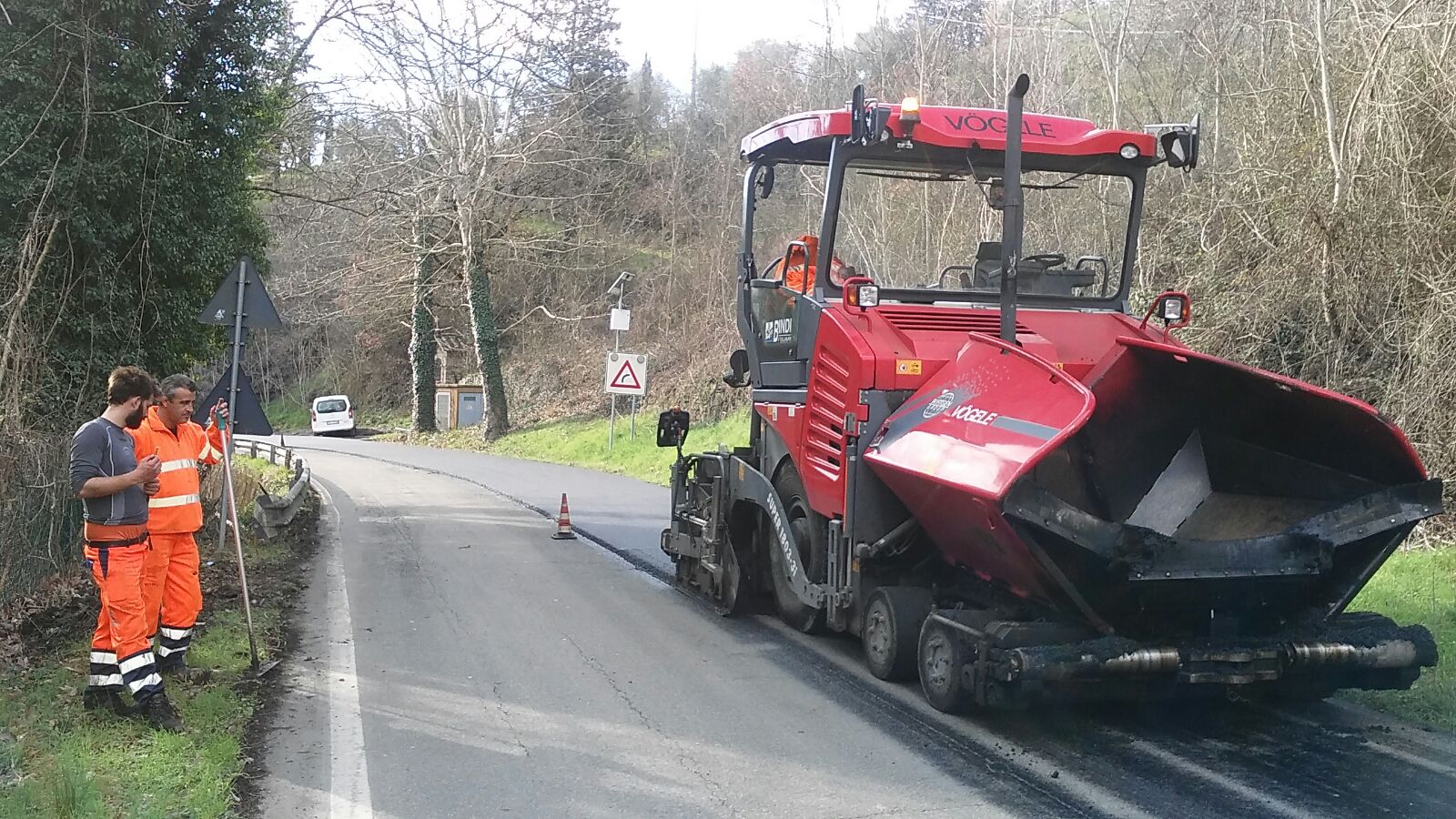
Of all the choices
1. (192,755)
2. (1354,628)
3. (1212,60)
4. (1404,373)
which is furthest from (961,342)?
(1212,60)

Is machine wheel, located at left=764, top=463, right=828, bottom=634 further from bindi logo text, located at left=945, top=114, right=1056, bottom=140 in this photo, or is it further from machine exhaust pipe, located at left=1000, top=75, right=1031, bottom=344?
bindi logo text, located at left=945, top=114, right=1056, bottom=140

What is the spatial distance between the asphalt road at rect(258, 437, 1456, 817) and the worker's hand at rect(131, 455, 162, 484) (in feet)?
4.65

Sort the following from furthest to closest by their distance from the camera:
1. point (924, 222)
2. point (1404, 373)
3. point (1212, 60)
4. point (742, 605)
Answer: point (1212, 60) < point (1404, 373) < point (742, 605) < point (924, 222)

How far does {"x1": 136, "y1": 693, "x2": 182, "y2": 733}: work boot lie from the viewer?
223 inches

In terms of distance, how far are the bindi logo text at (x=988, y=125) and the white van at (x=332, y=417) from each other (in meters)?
38.9

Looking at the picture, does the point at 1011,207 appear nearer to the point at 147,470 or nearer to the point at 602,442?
the point at 147,470

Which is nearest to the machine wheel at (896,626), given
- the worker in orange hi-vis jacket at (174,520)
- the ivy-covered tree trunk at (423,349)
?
the worker in orange hi-vis jacket at (174,520)

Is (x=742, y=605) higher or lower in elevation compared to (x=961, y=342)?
lower

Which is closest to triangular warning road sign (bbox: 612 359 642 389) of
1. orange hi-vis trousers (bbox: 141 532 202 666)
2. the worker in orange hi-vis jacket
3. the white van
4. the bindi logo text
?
the bindi logo text

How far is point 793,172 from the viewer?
8.30m

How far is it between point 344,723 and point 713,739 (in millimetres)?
1920

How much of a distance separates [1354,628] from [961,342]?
244cm

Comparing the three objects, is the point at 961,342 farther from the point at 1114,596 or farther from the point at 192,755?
the point at 192,755

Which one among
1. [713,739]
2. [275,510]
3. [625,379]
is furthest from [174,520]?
[625,379]
